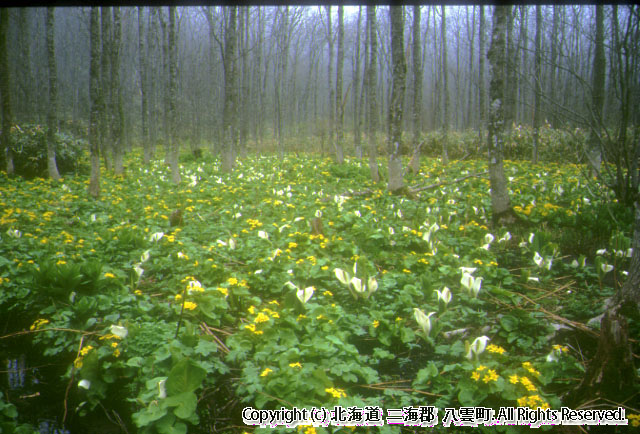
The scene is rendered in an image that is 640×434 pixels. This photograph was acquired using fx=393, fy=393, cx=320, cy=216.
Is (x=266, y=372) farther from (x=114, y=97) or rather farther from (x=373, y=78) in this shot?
(x=114, y=97)

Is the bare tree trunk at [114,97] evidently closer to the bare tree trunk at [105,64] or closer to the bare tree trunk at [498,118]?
the bare tree trunk at [105,64]

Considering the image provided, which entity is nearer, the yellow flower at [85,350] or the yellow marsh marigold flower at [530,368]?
the yellow marsh marigold flower at [530,368]

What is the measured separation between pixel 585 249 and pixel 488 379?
3289 mm

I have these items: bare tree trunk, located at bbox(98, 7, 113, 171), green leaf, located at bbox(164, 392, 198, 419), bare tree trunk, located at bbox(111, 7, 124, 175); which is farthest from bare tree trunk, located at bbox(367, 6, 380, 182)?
green leaf, located at bbox(164, 392, 198, 419)

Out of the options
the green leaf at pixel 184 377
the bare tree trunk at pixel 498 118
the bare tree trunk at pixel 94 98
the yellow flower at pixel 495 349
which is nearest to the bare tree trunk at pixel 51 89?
the bare tree trunk at pixel 94 98

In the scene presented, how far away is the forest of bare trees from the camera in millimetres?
4109

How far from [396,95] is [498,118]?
2.16 m

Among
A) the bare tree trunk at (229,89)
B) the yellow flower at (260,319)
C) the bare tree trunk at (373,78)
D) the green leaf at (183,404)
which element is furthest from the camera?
the bare tree trunk at (229,89)

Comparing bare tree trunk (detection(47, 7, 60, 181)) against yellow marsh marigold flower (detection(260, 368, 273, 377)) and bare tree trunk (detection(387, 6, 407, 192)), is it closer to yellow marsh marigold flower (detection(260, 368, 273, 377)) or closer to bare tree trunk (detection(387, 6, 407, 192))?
bare tree trunk (detection(387, 6, 407, 192))

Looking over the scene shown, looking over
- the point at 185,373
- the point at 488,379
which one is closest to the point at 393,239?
the point at 488,379

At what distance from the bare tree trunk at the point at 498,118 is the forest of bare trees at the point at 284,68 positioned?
0.24 m

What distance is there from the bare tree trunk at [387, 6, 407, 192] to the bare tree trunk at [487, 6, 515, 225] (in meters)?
1.85

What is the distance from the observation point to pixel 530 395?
72.0 inches

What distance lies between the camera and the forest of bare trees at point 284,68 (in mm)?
4109
